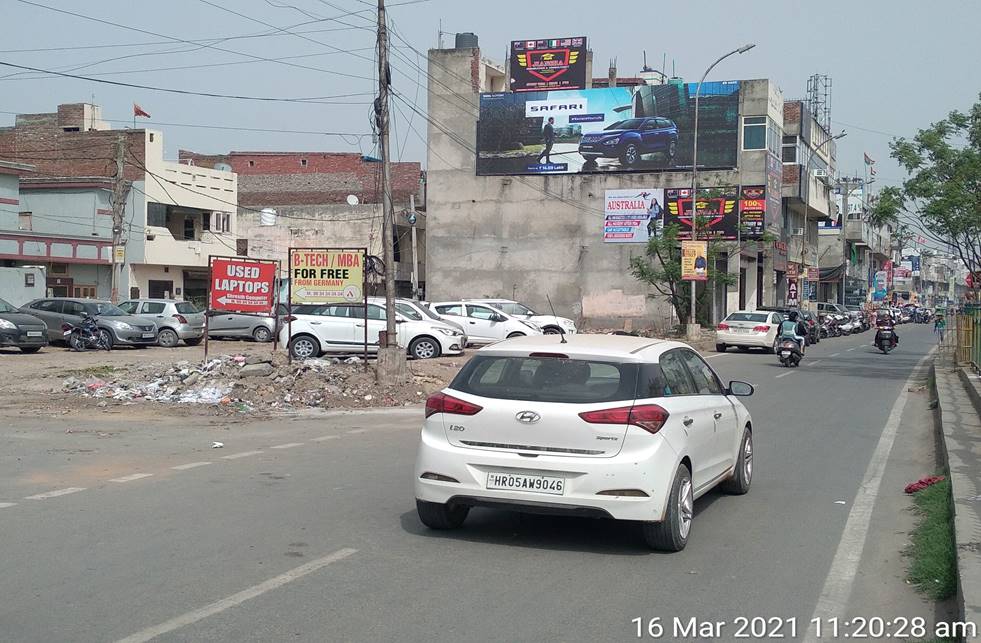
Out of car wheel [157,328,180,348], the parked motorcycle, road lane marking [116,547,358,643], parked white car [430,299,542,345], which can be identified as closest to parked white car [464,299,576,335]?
parked white car [430,299,542,345]

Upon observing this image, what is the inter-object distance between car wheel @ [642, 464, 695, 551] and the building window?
47.7m

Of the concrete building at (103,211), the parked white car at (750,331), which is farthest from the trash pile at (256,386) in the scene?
the concrete building at (103,211)

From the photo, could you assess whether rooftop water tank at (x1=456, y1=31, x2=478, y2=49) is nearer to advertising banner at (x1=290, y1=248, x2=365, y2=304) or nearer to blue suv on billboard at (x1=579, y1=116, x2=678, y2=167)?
blue suv on billboard at (x1=579, y1=116, x2=678, y2=167)

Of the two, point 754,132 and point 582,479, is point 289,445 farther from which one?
point 754,132

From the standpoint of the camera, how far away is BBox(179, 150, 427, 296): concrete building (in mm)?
60812

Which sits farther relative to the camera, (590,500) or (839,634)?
(590,500)

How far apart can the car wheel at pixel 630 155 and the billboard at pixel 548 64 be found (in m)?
4.20

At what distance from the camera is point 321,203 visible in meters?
66.2

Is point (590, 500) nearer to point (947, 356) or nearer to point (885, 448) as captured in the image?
point (885, 448)

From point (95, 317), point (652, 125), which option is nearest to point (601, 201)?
point (652, 125)

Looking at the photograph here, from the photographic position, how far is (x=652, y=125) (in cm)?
5297

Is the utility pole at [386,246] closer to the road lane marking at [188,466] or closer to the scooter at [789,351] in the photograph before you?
the road lane marking at [188,466]

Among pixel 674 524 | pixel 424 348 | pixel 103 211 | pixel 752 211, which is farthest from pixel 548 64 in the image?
pixel 674 524

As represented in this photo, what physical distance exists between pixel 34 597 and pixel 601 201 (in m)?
49.9
